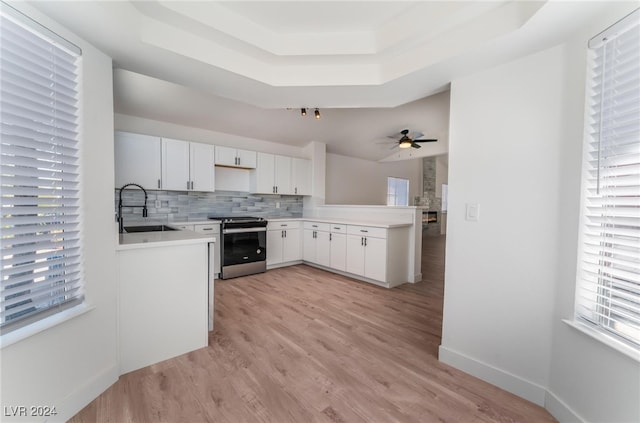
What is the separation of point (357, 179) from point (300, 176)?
2146mm

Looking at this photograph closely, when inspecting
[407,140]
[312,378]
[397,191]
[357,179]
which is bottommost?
[312,378]

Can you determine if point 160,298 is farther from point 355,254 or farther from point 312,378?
point 355,254

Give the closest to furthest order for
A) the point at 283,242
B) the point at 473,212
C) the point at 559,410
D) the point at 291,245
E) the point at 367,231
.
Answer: the point at 559,410 < the point at 473,212 < the point at 367,231 < the point at 283,242 < the point at 291,245

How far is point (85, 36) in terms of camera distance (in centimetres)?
151

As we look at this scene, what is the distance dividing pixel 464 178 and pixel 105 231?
252 cm

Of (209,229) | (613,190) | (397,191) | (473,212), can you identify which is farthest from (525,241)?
(397,191)

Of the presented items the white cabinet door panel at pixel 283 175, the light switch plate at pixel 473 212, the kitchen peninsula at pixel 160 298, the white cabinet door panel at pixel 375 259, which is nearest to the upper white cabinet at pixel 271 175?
the white cabinet door panel at pixel 283 175

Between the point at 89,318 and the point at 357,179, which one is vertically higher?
the point at 357,179

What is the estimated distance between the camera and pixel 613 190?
4.12ft

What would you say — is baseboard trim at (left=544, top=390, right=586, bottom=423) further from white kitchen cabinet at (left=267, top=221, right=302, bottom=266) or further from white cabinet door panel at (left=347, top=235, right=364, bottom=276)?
white kitchen cabinet at (left=267, top=221, right=302, bottom=266)

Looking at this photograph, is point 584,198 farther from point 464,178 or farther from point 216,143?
point 216,143

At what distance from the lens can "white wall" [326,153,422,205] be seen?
20.9 feet

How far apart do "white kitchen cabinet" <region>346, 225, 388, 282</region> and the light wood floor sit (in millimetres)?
869

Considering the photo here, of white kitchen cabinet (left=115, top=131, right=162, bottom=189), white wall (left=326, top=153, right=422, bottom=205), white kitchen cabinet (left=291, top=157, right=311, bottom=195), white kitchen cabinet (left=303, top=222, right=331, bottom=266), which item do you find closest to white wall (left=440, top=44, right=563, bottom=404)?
white kitchen cabinet (left=303, top=222, right=331, bottom=266)
